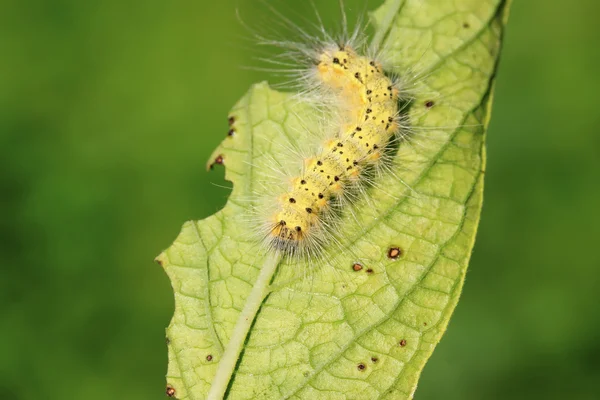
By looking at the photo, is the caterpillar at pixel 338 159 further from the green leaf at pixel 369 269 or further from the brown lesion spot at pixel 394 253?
the brown lesion spot at pixel 394 253

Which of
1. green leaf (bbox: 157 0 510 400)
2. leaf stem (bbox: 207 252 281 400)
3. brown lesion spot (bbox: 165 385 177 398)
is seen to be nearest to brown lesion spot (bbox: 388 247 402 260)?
green leaf (bbox: 157 0 510 400)

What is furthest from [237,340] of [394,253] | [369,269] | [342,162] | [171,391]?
[342,162]

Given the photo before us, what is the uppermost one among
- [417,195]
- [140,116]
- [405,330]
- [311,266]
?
[140,116]

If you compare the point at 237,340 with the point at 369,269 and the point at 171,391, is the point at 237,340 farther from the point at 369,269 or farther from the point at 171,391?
the point at 369,269

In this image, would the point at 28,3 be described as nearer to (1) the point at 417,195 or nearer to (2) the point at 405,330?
(1) the point at 417,195

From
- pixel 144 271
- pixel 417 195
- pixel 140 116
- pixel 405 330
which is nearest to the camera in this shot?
pixel 405 330

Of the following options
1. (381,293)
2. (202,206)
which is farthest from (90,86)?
(381,293)
